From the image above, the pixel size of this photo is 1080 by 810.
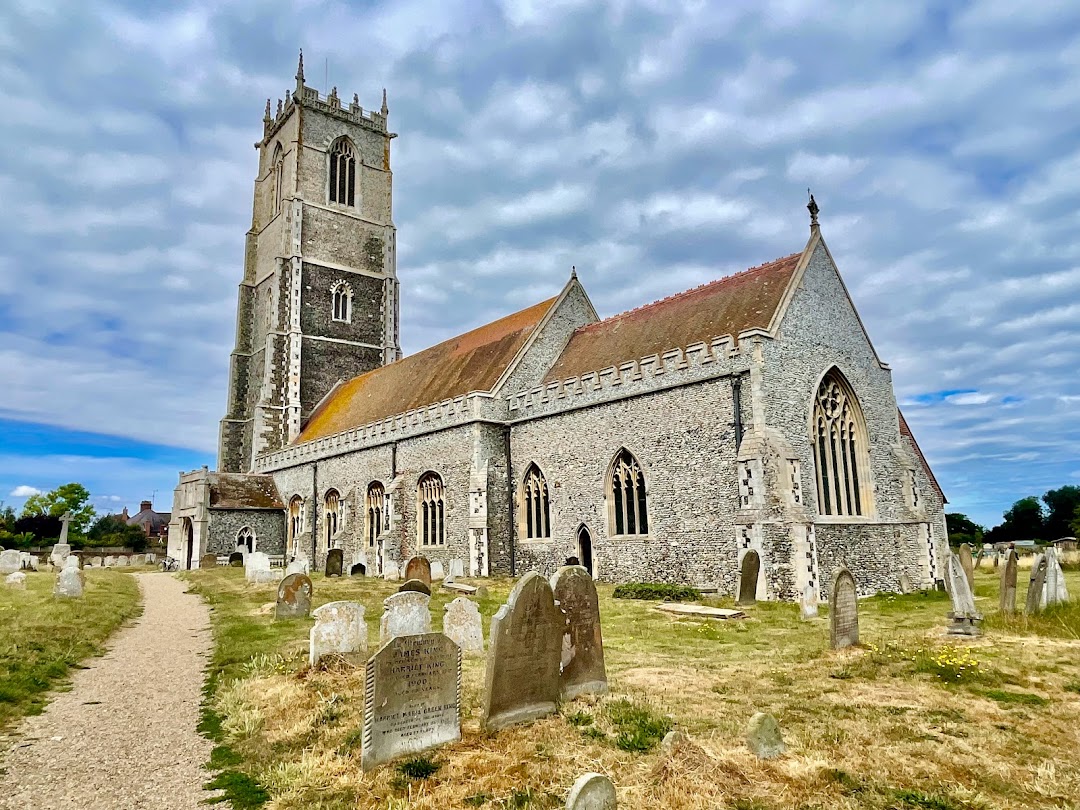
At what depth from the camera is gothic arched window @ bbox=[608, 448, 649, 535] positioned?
17312 mm

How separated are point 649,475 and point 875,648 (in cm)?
849

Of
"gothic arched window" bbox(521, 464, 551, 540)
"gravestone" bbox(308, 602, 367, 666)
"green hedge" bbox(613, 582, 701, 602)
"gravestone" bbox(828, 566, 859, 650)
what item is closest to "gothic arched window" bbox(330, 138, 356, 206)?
"gothic arched window" bbox(521, 464, 551, 540)

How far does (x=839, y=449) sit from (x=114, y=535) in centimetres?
4704

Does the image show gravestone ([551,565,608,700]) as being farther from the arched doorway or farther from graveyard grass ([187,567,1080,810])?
the arched doorway

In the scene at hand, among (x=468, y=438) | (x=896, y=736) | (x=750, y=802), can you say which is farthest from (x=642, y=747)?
(x=468, y=438)

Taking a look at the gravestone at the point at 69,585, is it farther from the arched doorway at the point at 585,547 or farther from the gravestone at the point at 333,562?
the arched doorway at the point at 585,547

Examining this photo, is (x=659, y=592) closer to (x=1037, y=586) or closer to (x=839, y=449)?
(x=839, y=449)

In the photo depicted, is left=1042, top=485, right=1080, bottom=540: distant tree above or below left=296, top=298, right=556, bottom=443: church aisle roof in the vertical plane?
below

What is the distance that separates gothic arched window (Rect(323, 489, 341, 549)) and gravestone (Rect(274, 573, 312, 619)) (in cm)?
1371

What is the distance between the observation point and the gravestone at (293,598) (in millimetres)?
12594

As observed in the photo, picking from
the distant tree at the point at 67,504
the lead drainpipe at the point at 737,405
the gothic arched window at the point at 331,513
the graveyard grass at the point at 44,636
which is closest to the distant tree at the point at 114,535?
the distant tree at the point at 67,504

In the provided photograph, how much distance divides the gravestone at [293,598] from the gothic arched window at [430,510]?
29.5 feet

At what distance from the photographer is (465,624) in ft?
31.1

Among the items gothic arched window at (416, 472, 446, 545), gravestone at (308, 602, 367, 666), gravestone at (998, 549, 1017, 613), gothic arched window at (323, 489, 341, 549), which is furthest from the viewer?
gothic arched window at (323, 489, 341, 549)
